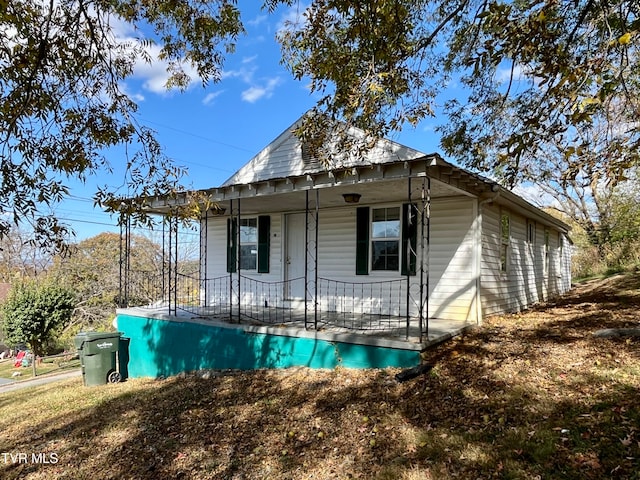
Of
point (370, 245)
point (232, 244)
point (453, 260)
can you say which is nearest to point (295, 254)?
point (232, 244)

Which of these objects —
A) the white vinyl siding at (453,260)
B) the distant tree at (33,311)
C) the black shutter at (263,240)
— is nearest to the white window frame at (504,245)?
the white vinyl siding at (453,260)

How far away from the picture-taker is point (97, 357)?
7980 millimetres

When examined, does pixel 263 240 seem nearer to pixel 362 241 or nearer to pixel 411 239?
pixel 362 241

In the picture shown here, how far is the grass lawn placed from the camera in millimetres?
3105

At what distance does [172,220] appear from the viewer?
4.03 metres

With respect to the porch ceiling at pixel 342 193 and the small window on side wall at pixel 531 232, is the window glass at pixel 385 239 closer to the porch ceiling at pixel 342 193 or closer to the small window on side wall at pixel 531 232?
the porch ceiling at pixel 342 193

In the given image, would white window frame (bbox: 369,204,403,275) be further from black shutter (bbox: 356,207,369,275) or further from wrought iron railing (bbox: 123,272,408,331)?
wrought iron railing (bbox: 123,272,408,331)

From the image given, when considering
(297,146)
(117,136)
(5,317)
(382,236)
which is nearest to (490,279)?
(382,236)

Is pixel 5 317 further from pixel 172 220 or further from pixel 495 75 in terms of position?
pixel 495 75

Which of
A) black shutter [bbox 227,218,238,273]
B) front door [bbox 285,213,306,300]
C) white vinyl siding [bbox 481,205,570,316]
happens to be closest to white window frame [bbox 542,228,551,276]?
white vinyl siding [bbox 481,205,570,316]

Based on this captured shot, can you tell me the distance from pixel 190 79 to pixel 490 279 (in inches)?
246

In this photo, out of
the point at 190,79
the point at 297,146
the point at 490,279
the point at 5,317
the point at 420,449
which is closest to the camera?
the point at 420,449

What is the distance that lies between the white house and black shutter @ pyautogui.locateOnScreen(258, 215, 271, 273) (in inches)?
1.0

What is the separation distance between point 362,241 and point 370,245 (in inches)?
7.5
